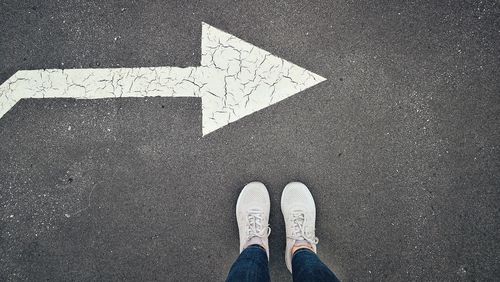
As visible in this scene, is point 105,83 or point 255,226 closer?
point 255,226

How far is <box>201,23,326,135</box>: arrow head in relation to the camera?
2.47 metres

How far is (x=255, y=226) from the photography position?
7.77 feet

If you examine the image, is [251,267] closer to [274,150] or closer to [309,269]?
[309,269]

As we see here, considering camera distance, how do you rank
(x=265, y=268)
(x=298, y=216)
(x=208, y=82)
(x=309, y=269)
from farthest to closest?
(x=208, y=82)
(x=298, y=216)
(x=265, y=268)
(x=309, y=269)

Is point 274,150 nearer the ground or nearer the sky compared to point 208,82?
nearer the ground

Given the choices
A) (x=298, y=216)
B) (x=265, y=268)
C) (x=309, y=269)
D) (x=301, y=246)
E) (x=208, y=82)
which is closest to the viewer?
(x=309, y=269)

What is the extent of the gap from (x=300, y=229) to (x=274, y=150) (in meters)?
0.65

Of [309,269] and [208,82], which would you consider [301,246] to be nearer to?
[309,269]

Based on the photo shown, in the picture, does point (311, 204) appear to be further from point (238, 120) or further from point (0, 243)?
point (0, 243)

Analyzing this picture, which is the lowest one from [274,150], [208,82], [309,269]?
[309,269]

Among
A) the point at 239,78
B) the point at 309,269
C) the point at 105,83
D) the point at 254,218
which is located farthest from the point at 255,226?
the point at 105,83

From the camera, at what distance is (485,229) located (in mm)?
2387

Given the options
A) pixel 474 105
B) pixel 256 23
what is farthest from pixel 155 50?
pixel 474 105

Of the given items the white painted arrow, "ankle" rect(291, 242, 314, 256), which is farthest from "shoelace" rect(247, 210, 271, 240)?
the white painted arrow
